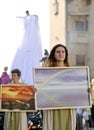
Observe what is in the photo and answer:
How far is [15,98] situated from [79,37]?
12.1m

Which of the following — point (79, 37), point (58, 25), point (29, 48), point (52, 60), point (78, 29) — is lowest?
point (52, 60)

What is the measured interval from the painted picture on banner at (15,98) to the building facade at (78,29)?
37.6ft

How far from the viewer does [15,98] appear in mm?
7180

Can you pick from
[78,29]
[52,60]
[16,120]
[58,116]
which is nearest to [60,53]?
[52,60]

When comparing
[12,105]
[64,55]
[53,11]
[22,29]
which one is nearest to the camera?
[64,55]

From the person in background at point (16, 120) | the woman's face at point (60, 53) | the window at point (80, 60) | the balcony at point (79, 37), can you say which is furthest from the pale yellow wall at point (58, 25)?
the woman's face at point (60, 53)

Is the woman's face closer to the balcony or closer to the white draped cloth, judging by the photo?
the white draped cloth

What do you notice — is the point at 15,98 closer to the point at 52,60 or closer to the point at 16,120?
the point at 16,120

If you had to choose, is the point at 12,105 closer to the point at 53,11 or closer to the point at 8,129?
the point at 8,129

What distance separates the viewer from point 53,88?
6895mm

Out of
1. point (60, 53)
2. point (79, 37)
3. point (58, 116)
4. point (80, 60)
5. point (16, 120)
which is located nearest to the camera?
point (60, 53)

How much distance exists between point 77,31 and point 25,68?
5947 millimetres

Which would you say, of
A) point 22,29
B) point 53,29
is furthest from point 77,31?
point 22,29

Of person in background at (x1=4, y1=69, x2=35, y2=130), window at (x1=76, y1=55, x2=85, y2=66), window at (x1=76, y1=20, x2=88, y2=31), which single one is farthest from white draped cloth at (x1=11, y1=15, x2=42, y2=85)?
person in background at (x1=4, y1=69, x2=35, y2=130)
